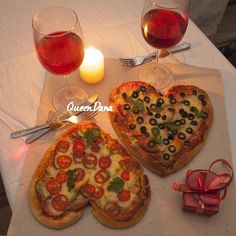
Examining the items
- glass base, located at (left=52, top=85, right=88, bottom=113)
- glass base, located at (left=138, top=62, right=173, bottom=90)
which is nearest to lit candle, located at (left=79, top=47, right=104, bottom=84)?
glass base, located at (left=52, top=85, right=88, bottom=113)

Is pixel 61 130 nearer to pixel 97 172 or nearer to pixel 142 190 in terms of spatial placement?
pixel 97 172

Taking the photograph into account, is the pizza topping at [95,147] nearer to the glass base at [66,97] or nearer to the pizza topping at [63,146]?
the pizza topping at [63,146]

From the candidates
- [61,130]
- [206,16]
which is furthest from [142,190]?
[206,16]

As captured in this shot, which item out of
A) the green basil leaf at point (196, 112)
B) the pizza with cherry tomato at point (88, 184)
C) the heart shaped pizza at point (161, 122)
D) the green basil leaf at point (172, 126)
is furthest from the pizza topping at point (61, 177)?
the green basil leaf at point (196, 112)

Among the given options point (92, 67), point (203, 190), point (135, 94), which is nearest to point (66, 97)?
point (92, 67)

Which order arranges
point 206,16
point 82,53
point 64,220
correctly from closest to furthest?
point 64,220 → point 82,53 → point 206,16

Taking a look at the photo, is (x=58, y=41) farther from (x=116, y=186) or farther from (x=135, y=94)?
(x=116, y=186)
